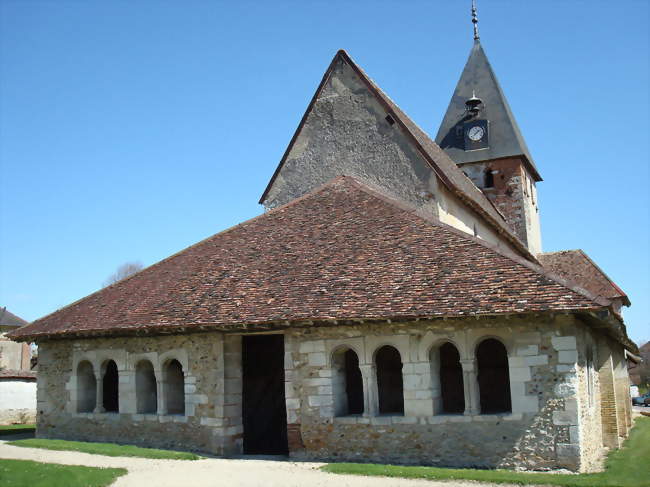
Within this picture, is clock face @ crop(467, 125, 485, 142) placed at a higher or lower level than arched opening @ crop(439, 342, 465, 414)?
higher

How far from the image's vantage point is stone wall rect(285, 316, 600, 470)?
10.3 m

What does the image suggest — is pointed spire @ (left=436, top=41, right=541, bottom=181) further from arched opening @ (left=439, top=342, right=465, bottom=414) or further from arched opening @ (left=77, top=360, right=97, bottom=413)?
arched opening @ (left=77, top=360, right=97, bottom=413)

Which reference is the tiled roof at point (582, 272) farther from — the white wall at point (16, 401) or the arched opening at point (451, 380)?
the white wall at point (16, 401)

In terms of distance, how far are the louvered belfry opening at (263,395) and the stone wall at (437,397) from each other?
9.13ft

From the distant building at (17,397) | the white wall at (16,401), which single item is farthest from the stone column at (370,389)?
the white wall at (16,401)

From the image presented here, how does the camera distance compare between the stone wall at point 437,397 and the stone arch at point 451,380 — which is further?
the stone arch at point 451,380

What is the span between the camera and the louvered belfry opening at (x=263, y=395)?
14781 millimetres

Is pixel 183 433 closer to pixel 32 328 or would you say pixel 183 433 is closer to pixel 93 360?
pixel 93 360

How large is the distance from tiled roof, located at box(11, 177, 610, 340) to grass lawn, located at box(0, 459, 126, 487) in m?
3.14

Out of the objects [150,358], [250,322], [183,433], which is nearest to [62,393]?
[150,358]

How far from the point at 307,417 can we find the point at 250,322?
2.08 metres

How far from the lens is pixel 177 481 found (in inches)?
389

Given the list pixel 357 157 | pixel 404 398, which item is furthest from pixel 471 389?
pixel 357 157

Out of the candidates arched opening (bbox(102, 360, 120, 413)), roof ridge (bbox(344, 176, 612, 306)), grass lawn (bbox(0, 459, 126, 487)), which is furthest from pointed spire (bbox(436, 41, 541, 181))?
grass lawn (bbox(0, 459, 126, 487))
